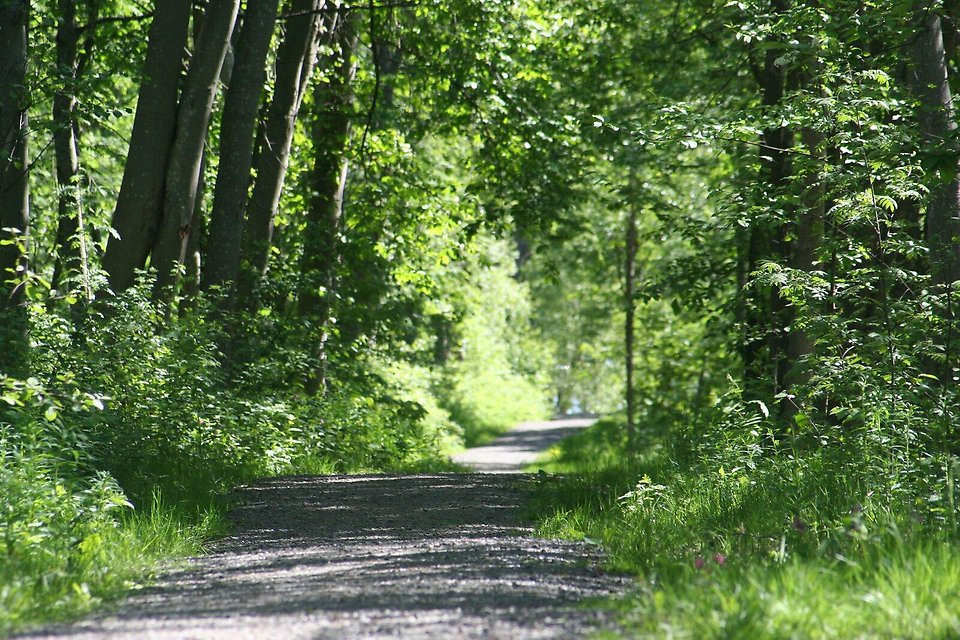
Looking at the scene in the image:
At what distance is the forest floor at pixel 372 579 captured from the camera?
4.49 meters

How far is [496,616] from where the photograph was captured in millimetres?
4625

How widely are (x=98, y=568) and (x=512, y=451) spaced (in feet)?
57.9

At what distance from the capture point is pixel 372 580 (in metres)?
5.59

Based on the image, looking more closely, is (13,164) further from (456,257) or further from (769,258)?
(456,257)

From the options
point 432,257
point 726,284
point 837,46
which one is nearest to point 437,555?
point 837,46

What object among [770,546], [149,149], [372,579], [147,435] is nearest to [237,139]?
[149,149]

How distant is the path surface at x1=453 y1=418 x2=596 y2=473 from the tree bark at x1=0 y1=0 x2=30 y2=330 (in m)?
8.37

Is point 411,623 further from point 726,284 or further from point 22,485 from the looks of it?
point 726,284

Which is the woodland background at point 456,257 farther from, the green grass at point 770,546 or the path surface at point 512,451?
the path surface at point 512,451

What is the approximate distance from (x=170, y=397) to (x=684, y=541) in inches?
217

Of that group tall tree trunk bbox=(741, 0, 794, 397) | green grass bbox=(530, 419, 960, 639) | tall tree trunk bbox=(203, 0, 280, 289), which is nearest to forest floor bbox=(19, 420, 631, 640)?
green grass bbox=(530, 419, 960, 639)

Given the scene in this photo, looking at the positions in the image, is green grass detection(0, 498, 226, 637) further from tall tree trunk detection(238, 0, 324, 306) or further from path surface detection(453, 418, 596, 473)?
path surface detection(453, 418, 596, 473)

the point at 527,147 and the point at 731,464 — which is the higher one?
the point at 527,147

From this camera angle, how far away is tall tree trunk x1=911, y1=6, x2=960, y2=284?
7.52 meters
